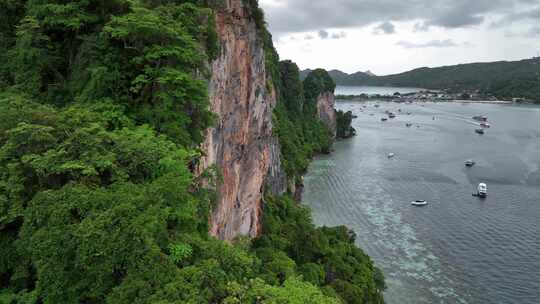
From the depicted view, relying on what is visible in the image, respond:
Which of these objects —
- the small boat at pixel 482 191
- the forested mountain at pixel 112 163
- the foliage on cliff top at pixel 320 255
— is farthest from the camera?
the small boat at pixel 482 191

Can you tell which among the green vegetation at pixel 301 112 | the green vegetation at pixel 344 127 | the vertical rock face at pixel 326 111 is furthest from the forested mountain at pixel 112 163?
the green vegetation at pixel 344 127

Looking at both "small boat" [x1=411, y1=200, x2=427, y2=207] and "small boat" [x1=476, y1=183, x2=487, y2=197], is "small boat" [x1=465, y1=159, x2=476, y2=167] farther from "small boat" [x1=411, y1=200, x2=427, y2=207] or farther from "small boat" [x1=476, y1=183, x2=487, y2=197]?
"small boat" [x1=411, y1=200, x2=427, y2=207]

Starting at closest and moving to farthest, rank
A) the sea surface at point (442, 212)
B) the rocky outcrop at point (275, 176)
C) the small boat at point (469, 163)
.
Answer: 1. the sea surface at point (442, 212)
2. the rocky outcrop at point (275, 176)
3. the small boat at point (469, 163)

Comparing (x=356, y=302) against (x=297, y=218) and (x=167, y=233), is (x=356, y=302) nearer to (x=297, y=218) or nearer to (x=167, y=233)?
(x=297, y=218)

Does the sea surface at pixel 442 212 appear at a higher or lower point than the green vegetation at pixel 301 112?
lower

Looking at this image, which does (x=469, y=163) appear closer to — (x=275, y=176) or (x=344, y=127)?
(x=344, y=127)

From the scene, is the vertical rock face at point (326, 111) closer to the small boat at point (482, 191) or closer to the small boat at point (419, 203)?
the small boat at point (482, 191)

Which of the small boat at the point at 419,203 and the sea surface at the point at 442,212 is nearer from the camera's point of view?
the sea surface at the point at 442,212

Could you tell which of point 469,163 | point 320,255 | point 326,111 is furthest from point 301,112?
point 320,255
